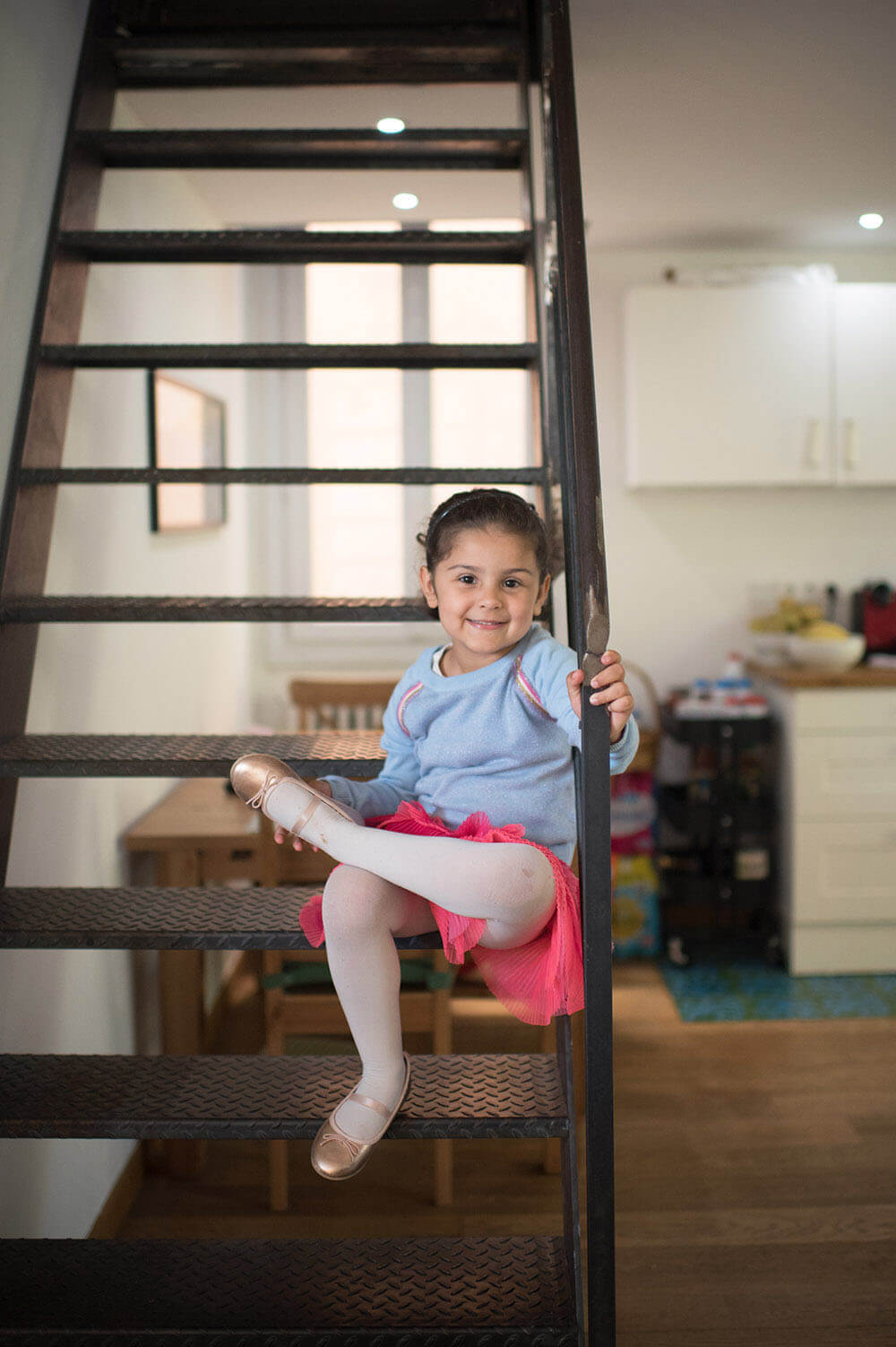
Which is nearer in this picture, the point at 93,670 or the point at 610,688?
the point at 610,688

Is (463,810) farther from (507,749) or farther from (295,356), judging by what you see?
(295,356)

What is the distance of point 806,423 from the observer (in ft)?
13.4

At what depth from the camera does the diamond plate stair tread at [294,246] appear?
6.81 ft

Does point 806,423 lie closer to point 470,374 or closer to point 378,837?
point 470,374

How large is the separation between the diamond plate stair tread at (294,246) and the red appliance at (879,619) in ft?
7.96

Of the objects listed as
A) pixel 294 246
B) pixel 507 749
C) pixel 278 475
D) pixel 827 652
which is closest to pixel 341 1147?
pixel 507 749

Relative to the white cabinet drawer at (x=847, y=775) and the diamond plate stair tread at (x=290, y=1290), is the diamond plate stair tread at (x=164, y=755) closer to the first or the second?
the diamond plate stair tread at (x=290, y=1290)

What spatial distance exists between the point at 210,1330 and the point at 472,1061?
0.49m

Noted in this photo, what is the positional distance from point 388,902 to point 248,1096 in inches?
13.5

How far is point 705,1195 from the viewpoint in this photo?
8.30 feet

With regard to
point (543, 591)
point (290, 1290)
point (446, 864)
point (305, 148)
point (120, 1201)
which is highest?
point (305, 148)

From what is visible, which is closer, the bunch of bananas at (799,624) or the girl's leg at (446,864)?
the girl's leg at (446,864)

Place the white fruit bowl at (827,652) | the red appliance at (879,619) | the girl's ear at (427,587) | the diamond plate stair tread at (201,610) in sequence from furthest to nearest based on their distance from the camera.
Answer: the red appliance at (879,619) < the white fruit bowl at (827,652) < the diamond plate stair tread at (201,610) < the girl's ear at (427,587)

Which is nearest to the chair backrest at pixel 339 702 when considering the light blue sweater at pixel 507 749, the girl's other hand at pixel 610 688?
the light blue sweater at pixel 507 749
